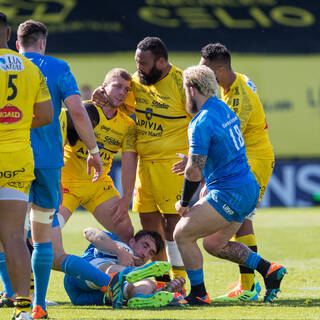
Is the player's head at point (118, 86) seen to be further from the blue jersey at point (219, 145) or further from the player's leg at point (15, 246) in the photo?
the player's leg at point (15, 246)

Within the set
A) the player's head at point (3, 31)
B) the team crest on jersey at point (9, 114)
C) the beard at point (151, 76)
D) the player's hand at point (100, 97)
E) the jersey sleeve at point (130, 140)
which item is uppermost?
the player's head at point (3, 31)

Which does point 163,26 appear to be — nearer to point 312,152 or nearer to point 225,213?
point 312,152

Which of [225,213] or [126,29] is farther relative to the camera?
[126,29]

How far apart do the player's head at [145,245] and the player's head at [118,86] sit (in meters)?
1.36

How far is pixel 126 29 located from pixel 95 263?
14.2 m

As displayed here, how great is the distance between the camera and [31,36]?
5.92m

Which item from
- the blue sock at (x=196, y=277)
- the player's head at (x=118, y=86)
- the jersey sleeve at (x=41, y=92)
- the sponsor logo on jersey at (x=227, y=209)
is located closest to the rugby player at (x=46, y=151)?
the jersey sleeve at (x=41, y=92)

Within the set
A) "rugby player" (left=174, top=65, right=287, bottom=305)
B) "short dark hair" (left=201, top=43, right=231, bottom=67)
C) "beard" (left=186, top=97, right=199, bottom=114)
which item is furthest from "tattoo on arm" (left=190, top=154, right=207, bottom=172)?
"short dark hair" (left=201, top=43, right=231, bottom=67)

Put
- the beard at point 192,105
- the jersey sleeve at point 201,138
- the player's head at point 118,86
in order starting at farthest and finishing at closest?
the player's head at point 118,86, the beard at point 192,105, the jersey sleeve at point 201,138

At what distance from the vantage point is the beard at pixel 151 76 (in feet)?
24.1

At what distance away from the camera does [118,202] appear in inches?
292

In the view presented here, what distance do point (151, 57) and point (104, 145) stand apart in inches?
39.7

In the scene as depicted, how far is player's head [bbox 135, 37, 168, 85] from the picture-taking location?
7264 mm

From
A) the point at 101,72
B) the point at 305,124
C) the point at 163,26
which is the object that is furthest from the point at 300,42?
the point at 101,72
